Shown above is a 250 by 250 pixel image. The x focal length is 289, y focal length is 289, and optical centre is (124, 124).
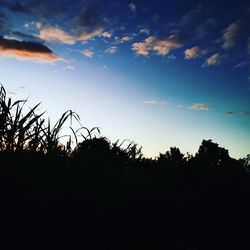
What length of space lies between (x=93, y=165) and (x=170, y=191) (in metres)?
1.66

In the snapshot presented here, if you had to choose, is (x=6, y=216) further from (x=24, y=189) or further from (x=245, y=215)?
(x=245, y=215)

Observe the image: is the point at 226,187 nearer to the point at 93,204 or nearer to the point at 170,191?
the point at 170,191

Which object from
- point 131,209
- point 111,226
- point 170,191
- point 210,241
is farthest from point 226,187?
point 111,226

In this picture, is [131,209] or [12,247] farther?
[131,209]

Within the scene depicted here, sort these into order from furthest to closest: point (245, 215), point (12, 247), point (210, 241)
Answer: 1. point (245, 215)
2. point (210, 241)
3. point (12, 247)

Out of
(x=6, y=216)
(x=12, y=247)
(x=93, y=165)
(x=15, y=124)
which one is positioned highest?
(x=15, y=124)

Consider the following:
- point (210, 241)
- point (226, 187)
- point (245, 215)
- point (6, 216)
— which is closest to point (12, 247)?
point (6, 216)

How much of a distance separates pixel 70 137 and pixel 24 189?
92.3 inches

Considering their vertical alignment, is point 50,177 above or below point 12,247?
above

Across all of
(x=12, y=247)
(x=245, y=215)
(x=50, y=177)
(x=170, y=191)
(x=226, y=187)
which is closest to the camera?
(x=12, y=247)

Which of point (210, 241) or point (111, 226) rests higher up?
point (111, 226)

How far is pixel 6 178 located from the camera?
119 inches

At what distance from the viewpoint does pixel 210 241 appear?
4188 mm

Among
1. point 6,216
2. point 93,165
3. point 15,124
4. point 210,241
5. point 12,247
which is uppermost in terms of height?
point 15,124
